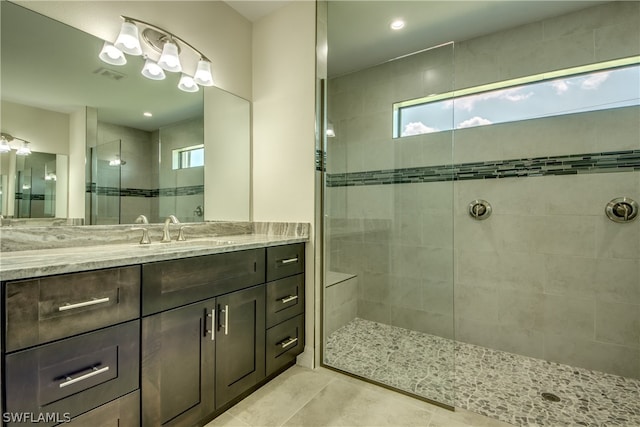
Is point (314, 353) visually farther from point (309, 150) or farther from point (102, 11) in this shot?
point (102, 11)

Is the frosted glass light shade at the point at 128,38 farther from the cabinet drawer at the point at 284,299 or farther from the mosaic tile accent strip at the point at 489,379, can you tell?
the mosaic tile accent strip at the point at 489,379

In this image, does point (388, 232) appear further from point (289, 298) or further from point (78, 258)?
point (78, 258)

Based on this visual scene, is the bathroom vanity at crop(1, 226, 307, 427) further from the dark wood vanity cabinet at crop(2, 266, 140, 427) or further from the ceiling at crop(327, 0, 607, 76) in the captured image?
the ceiling at crop(327, 0, 607, 76)

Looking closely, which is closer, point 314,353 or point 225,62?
point 314,353

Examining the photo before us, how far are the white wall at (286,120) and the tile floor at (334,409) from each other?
0.99 feet

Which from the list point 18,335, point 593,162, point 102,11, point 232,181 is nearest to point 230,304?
point 18,335

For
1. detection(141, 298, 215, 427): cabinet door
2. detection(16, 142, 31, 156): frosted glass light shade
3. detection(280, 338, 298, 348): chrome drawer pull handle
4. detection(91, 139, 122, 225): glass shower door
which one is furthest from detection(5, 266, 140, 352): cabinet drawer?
detection(280, 338, 298, 348): chrome drawer pull handle

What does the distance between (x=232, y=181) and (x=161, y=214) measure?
59 centimetres

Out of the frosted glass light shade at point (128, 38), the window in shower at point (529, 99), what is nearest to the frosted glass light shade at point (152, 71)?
the frosted glass light shade at point (128, 38)

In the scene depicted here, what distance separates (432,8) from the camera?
2080 millimetres

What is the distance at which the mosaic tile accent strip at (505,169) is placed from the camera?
1.96 metres

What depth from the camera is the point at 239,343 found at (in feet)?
5.00

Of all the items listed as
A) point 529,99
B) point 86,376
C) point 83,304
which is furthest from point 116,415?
point 529,99

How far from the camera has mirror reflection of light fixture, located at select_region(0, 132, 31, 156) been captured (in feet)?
4.20
